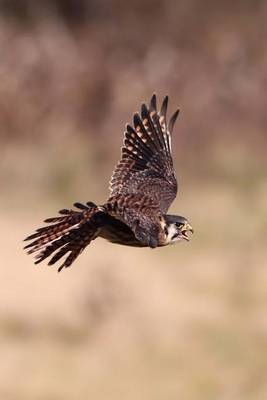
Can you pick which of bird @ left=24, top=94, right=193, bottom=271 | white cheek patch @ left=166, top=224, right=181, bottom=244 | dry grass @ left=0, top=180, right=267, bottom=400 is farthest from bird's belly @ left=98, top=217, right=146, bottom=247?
dry grass @ left=0, top=180, right=267, bottom=400

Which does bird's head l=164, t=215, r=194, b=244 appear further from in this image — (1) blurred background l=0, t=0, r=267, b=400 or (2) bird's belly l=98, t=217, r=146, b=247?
(1) blurred background l=0, t=0, r=267, b=400

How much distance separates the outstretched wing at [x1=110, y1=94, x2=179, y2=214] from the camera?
30.8 feet

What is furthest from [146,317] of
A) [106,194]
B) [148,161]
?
[148,161]

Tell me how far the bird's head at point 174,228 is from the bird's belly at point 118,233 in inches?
7.0

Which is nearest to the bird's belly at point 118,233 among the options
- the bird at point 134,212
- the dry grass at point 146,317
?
the bird at point 134,212

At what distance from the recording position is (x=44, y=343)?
1636cm

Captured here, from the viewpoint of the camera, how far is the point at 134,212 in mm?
8211

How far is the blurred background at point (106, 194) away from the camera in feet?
52.4

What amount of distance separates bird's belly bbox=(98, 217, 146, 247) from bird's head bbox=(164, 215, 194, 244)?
0.18 meters

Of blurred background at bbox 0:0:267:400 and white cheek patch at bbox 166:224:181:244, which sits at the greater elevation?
blurred background at bbox 0:0:267:400

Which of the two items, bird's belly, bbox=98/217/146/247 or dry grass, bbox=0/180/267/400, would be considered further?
dry grass, bbox=0/180/267/400

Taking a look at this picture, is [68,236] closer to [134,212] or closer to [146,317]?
[134,212]

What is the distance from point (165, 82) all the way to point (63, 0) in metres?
4.75

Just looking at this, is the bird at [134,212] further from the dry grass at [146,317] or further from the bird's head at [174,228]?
the dry grass at [146,317]
